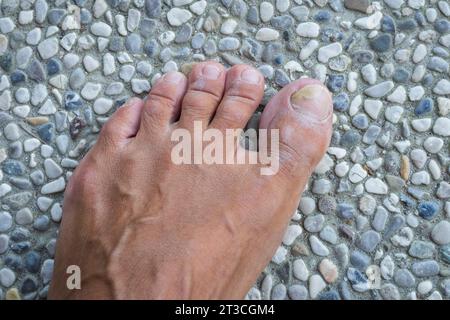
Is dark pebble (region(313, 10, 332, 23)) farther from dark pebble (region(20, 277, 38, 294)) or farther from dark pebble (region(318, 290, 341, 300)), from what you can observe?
dark pebble (region(20, 277, 38, 294))

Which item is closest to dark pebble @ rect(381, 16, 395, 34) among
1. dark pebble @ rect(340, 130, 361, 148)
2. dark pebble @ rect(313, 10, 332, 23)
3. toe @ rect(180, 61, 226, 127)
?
dark pebble @ rect(313, 10, 332, 23)

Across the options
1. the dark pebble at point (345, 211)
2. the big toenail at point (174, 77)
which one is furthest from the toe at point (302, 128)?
the big toenail at point (174, 77)

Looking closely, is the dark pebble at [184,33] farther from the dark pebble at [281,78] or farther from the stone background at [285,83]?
the dark pebble at [281,78]

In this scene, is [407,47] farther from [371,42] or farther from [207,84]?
[207,84]

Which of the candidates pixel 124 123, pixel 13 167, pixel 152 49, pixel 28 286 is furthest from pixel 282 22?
pixel 28 286

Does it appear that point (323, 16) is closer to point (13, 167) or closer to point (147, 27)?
point (147, 27)

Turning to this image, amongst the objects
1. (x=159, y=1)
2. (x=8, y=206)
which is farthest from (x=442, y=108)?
(x=8, y=206)

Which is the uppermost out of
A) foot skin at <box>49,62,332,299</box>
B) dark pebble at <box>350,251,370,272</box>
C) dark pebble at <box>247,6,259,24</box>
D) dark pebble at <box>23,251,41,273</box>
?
dark pebble at <box>247,6,259,24</box>
